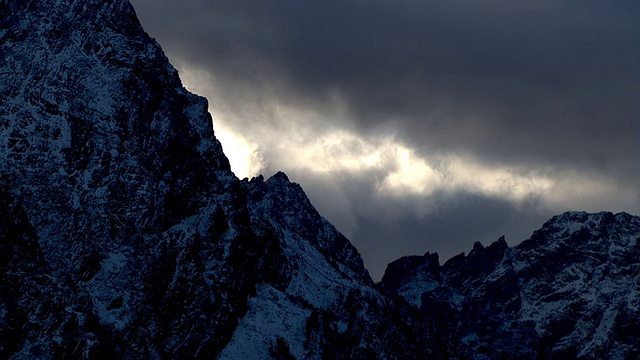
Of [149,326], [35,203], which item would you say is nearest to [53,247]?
[35,203]

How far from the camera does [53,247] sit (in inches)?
7603

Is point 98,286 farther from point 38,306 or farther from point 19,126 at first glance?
point 19,126

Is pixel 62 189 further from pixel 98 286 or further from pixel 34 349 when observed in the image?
pixel 34 349

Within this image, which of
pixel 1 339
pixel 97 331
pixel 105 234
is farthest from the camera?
pixel 105 234

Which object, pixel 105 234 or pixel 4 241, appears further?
pixel 105 234

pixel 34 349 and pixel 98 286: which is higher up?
pixel 98 286

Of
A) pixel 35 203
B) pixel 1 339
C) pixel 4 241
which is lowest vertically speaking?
pixel 1 339

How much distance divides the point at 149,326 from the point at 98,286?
39.0ft

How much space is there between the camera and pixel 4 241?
593 feet

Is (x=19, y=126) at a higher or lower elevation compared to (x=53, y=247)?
higher

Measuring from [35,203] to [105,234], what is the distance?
45.2ft

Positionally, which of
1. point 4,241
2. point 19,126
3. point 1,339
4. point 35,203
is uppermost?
point 19,126

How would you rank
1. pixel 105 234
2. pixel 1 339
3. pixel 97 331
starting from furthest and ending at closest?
1. pixel 105 234
2. pixel 97 331
3. pixel 1 339

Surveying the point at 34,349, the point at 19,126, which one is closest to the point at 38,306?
the point at 34,349
